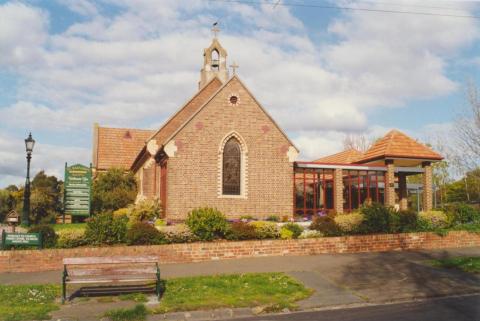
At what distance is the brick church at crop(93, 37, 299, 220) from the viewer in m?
22.0

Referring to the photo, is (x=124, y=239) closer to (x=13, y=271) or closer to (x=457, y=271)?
(x=13, y=271)

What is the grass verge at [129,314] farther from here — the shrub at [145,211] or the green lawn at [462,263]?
the shrub at [145,211]

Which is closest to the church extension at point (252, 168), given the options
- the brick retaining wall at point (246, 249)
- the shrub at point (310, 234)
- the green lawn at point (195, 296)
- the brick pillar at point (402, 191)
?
the brick pillar at point (402, 191)

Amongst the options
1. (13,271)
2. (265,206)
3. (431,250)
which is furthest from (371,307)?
(265,206)

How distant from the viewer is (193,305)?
9.16 metres

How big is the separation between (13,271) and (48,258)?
96 cm

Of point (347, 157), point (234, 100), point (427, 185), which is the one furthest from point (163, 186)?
point (427, 185)

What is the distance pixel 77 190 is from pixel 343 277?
17110 millimetres

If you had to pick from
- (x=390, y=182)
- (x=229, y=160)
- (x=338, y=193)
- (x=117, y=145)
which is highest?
(x=117, y=145)

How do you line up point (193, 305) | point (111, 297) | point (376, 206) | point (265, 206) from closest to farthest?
point (193, 305) → point (111, 297) → point (376, 206) → point (265, 206)

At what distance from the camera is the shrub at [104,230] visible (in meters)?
14.3

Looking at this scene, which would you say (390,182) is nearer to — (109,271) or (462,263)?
(462,263)

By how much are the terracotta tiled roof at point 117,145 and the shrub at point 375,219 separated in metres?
28.7

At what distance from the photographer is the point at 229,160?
76.0 feet
